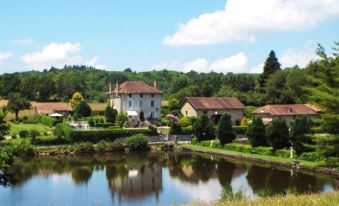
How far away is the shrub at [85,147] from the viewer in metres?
47.6

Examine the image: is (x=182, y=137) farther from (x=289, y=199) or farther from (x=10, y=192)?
(x=289, y=199)

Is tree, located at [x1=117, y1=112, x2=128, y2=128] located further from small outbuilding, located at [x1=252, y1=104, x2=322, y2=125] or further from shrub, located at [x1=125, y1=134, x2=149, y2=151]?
small outbuilding, located at [x1=252, y1=104, x2=322, y2=125]

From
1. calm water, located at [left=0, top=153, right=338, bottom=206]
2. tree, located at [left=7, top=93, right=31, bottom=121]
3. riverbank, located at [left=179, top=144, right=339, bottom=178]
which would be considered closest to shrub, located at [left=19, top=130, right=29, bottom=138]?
calm water, located at [left=0, top=153, right=338, bottom=206]

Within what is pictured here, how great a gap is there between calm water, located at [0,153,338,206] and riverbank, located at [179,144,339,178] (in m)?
1.17

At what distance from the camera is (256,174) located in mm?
35281

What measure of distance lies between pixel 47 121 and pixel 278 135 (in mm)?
32097

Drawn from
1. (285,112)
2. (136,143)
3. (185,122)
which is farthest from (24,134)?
(285,112)

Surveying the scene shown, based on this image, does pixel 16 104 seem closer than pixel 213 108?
No

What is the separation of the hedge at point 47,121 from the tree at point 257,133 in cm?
2585

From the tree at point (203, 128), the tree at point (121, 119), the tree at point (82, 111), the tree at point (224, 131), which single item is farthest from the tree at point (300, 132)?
the tree at point (82, 111)

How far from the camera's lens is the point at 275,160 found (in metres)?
38.8

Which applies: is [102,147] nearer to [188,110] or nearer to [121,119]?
[121,119]

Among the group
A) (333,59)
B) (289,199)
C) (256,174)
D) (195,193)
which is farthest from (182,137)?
(289,199)

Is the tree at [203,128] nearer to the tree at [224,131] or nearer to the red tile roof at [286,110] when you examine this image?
the tree at [224,131]
